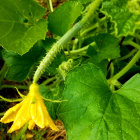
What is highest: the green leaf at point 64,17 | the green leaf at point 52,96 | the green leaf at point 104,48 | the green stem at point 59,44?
the green leaf at point 64,17

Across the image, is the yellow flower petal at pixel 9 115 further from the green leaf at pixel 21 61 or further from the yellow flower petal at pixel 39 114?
the green leaf at pixel 21 61

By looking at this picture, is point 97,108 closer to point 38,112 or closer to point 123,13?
point 38,112

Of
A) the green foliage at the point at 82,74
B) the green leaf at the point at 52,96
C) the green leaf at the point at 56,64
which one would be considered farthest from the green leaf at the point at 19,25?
the green leaf at the point at 52,96

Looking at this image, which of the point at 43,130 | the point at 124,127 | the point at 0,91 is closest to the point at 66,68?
the point at 124,127

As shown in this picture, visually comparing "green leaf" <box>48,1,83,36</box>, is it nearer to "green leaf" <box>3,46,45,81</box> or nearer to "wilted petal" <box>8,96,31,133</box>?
"green leaf" <box>3,46,45,81</box>

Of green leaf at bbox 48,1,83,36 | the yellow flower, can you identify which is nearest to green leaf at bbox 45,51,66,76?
green leaf at bbox 48,1,83,36

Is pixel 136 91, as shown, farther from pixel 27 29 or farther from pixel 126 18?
pixel 27 29
